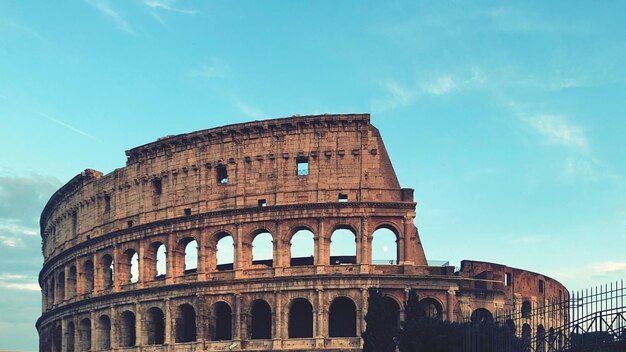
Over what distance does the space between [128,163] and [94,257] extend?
6739mm

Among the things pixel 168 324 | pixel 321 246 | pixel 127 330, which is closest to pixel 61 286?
pixel 127 330

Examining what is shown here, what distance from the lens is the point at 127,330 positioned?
183ft

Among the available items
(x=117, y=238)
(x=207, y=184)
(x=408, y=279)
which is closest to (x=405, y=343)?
(x=408, y=279)

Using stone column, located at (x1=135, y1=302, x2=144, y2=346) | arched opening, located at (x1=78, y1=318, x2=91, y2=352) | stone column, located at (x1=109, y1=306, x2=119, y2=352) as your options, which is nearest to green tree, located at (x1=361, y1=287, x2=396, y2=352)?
stone column, located at (x1=135, y1=302, x2=144, y2=346)

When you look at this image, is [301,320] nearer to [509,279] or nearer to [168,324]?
[168,324]

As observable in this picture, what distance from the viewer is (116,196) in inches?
2279

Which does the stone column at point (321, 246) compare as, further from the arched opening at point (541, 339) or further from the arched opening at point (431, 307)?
the arched opening at point (541, 339)

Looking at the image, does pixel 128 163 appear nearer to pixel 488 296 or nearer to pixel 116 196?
pixel 116 196

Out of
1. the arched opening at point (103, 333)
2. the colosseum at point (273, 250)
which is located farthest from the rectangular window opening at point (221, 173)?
the arched opening at point (103, 333)

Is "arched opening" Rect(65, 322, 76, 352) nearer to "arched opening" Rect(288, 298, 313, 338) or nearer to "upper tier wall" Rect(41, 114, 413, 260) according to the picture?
"upper tier wall" Rect(41, 114, 413, 260)

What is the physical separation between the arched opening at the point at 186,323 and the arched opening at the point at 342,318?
8525mm

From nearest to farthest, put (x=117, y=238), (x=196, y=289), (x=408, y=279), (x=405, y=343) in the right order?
1. (x=405, y=343)
2. (x=408, y=279)
3. (x=196, y=289)
4. (x=117, y=238)

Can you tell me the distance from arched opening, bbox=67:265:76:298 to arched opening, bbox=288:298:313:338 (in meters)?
18.5

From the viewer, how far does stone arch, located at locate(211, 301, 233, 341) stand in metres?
52.1
